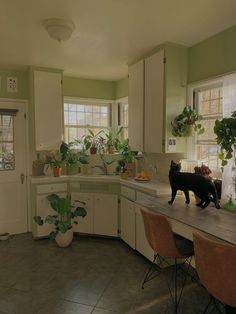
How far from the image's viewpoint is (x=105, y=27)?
8.13ft

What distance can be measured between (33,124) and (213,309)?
324 cm

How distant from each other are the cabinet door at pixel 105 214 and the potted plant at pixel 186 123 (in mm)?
1366

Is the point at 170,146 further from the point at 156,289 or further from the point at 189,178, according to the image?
the point at 156,289

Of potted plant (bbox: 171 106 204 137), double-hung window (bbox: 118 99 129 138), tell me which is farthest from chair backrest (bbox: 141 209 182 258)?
double-hung window (bbox: 118 99 129 138)

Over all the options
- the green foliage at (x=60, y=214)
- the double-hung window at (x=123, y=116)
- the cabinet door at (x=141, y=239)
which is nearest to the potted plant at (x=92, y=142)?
the double-hung window at (x=123, y=116)

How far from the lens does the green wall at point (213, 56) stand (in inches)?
99.3

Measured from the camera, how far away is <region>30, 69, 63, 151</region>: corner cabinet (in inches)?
149

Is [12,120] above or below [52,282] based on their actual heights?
above

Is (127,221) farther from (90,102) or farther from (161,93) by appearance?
(90,102)

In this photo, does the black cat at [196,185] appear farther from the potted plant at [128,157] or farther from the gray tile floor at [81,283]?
the potted plant at [128,157]

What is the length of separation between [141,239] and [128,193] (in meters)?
0.61

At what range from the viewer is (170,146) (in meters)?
3.02


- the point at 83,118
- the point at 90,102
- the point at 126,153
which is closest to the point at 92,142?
the point at 83,118

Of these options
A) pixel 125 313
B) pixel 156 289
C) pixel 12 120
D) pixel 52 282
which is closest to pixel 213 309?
pixel 156 289
